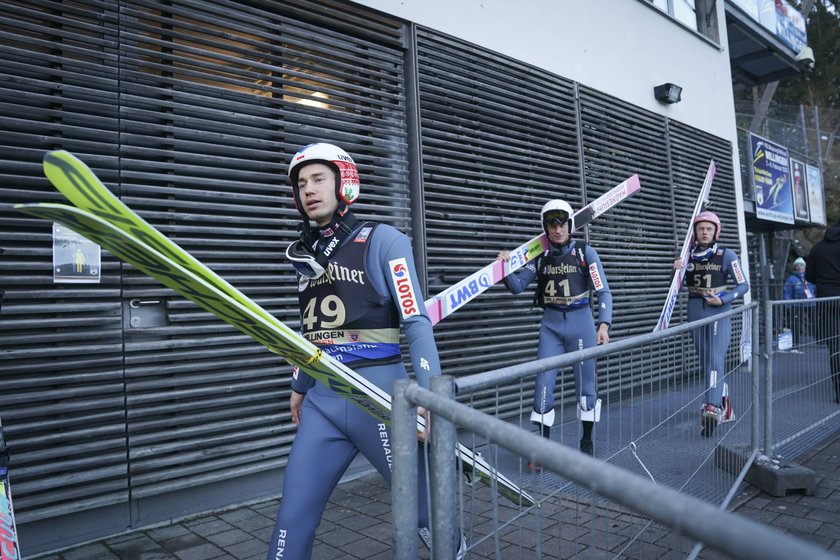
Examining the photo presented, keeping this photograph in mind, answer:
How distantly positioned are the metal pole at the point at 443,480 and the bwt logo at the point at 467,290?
371cm

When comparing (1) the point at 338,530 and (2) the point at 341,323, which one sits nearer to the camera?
(2) the point at 341,323

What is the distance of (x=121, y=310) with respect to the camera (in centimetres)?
425

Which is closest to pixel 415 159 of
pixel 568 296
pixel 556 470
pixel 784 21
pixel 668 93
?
pixel 568 296

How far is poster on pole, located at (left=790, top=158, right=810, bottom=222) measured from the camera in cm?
1622

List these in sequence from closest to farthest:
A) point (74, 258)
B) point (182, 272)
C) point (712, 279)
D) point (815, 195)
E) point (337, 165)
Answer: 1. point (182, 272)
2. point (337, 165)
3. point (74, 258)
4. point (712, 279)
5. point (815, 195)

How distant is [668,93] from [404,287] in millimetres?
8665

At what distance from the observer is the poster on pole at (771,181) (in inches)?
556

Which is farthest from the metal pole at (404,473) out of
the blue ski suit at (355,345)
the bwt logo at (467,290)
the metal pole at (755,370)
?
the metal pole at (755,370)

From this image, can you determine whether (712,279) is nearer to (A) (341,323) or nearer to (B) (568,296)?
(B) (568,296)

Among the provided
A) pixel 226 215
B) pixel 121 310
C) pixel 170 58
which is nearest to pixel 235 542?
pixel 121 310

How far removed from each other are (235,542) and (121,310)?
5.88 ft

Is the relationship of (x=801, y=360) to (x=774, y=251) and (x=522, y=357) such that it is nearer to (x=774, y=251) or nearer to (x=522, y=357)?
(x=522, y=357)

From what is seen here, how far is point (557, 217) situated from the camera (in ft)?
18.8

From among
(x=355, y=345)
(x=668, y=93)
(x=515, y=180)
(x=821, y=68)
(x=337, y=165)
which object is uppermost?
(x=821, y=68)
